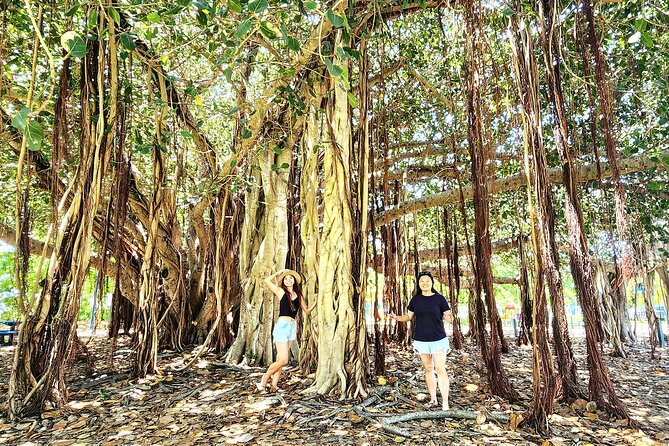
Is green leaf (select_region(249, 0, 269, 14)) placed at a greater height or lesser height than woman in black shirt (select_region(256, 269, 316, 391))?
greater

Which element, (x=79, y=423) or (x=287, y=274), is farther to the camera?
(x=287, y=274)

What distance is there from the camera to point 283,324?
2.95 meters

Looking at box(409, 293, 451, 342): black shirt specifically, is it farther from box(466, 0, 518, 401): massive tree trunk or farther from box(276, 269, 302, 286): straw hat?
box(276, 269, 302, 286): straw hat

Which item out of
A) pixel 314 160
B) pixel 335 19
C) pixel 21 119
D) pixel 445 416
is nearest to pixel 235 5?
pixel 335 19

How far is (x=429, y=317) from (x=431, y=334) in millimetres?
108

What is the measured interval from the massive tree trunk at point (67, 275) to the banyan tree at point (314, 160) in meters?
0.01

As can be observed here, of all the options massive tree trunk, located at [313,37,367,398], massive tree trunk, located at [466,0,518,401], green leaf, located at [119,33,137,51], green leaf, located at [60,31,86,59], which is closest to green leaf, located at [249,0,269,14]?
green leaf, located at [60,31,86,59]

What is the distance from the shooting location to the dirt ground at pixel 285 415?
82.1 inches

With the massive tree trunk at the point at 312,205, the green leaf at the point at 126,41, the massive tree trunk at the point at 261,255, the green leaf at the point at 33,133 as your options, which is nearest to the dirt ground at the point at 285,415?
the massive tree trunk at the point at 261,255

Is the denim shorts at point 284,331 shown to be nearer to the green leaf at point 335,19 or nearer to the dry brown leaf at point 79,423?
the dry brown leaf at point 79,423

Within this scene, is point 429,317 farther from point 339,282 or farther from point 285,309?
point 285,309

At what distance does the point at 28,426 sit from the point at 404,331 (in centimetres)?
374

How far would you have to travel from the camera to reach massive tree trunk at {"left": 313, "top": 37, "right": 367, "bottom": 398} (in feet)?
8.73

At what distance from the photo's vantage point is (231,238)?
4262 millimetres
